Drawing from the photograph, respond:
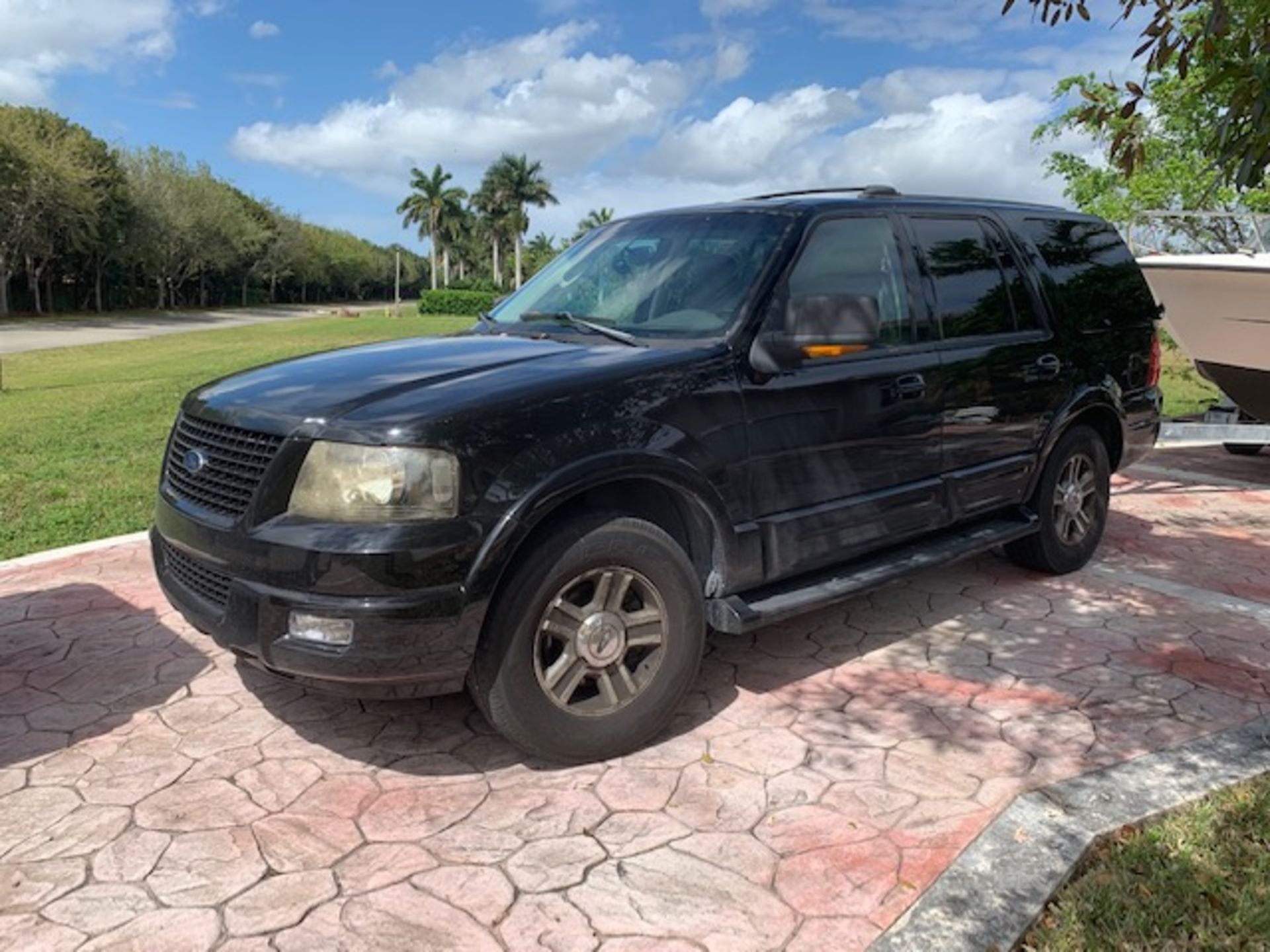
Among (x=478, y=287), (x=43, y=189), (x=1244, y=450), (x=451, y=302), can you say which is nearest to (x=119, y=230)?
(x=43, y=189)

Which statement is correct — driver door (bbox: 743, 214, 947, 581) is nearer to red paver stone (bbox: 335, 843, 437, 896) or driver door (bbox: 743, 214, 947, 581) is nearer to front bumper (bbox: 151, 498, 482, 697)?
front bumper (bbox: 151, 498, 482, 697)

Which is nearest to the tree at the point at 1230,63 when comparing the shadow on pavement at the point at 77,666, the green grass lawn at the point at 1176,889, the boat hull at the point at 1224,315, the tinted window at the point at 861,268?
the tinted window at the point at 861,268

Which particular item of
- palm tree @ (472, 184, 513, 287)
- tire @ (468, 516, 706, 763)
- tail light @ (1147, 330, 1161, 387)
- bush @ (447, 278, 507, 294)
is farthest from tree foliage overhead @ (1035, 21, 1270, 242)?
palm tree @ (472, 184, 513, 287)

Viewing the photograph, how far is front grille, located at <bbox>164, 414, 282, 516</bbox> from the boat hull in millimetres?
7572

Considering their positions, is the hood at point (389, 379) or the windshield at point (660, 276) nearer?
the hood at point (389, 379)

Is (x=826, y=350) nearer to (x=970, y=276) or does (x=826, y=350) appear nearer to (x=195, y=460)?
(x=970, y=276)

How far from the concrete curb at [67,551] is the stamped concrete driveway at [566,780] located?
565 millimetres

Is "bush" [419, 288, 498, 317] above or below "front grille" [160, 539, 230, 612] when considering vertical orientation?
above

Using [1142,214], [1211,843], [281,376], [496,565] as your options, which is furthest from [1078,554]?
[1142,214]

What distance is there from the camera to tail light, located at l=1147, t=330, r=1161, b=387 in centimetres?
576

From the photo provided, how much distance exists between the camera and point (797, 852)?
2.85 metres

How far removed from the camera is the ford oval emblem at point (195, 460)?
3311 mm

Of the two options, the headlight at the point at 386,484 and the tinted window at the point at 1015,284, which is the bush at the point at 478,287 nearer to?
the tinted window at the point at 1015,284

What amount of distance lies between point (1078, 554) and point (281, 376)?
4.38m
